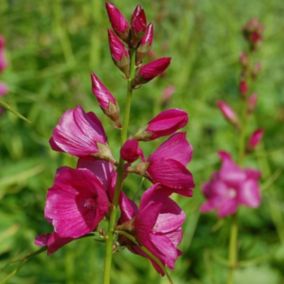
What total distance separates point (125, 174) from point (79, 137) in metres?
0.09

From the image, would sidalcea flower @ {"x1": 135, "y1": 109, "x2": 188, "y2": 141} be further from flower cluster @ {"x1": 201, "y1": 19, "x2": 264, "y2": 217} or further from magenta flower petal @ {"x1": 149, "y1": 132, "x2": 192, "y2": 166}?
flower cluster @ {"x1": 201, "y1": 19, "x2": 264, "y2": 217}

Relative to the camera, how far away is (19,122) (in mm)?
3611

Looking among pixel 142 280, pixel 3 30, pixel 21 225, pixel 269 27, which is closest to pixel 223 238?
pixel 142 280

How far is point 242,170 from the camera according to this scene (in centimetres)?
256

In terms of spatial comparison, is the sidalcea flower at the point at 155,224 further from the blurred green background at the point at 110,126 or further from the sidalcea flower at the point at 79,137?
the blurred green background at the point at 110,126

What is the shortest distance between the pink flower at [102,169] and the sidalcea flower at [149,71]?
0.15 meters

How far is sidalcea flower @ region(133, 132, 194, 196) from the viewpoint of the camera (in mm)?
1056

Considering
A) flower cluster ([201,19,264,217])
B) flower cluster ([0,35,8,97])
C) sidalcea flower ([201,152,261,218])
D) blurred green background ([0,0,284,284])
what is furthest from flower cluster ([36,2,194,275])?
flower cluster ([0,35,8,97])

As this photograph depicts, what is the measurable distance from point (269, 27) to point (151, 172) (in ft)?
13.1

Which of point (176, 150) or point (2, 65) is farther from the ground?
point (176, 150)

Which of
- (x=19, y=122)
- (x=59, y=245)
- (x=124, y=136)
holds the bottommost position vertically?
(x=19, y=122)

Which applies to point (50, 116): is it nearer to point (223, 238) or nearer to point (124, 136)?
point (223, 238)

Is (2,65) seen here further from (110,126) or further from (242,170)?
(242,170)

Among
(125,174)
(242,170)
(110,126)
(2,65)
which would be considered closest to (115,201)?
(125,174)
